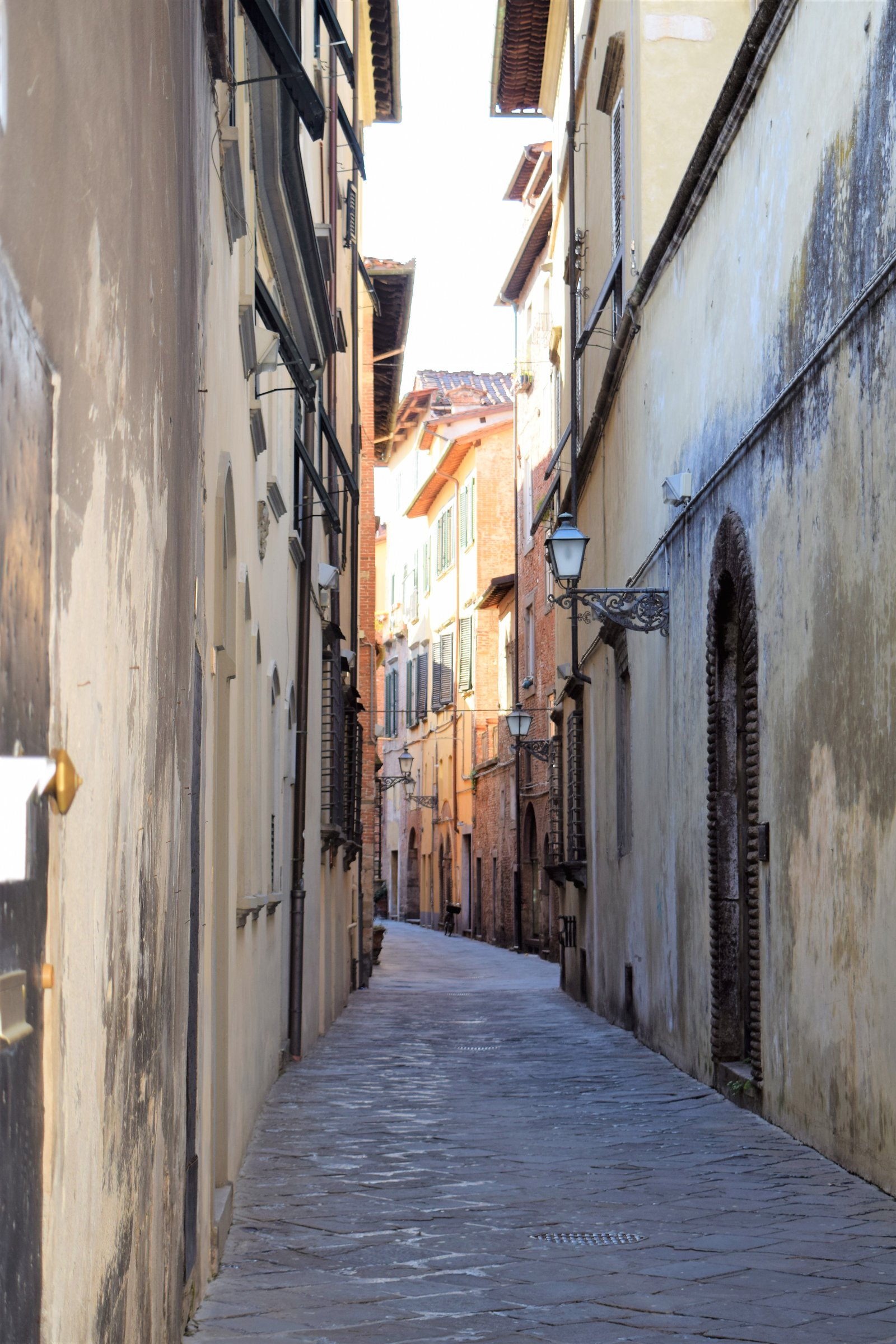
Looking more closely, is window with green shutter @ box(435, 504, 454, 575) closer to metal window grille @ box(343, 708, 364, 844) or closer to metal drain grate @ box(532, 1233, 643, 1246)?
metal window grille @ box(343, 708, 364, 844)

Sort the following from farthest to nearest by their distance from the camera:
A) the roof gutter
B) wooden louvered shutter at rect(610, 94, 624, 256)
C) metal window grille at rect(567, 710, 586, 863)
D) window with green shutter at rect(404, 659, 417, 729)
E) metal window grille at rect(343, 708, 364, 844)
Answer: window with green shutter at rect(404, 659, 417, 729)
metal window grille at rect(567, 710, 586, 863)
metal window grille at rect(343, 708, 364, 844)
wooden louvered shutter at rect(610, 94, 624, 256)
the roof gutter

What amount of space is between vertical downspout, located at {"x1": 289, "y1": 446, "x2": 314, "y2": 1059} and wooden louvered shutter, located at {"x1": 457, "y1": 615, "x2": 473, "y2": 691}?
2712 centimetres

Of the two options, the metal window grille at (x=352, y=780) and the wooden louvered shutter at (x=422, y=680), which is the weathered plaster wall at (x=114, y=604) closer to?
the metal window grille at (x=352, y=780)

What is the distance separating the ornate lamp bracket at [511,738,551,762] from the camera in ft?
90.0

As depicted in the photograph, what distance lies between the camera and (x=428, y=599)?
46.6 metres

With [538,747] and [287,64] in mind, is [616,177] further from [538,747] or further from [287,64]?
[538,747]

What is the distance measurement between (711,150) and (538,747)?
62.6ft

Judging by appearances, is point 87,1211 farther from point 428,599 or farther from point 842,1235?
point 428,599

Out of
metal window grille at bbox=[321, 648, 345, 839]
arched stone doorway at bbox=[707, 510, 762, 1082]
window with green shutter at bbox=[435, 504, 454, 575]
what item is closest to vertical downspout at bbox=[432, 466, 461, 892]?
window with green shutter at bbox=[435, 504, 454, 575]

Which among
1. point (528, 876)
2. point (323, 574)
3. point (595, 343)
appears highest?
point (595, 343)

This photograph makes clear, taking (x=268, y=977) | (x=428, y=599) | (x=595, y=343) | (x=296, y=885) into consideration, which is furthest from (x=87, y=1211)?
(x=428, y=599)

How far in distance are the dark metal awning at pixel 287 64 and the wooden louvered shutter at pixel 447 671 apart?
36474mm

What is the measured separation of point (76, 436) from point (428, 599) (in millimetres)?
44239

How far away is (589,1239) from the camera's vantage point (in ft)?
19.1
